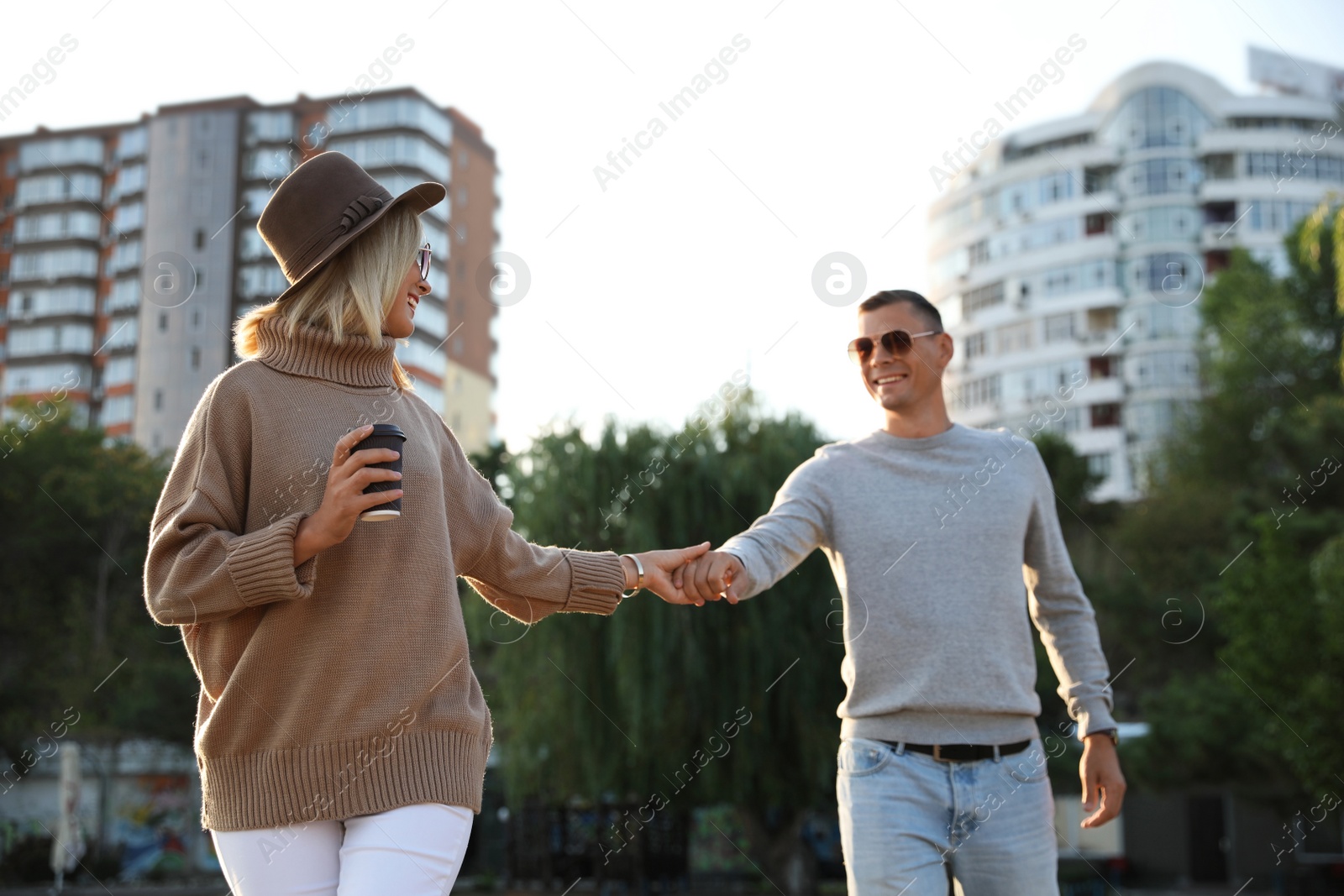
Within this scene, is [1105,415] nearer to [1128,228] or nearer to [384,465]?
[1128,228]

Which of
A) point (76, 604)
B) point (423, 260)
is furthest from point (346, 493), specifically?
point (76, 604)

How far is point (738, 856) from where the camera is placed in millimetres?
27672

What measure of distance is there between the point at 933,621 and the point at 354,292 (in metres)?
1.74

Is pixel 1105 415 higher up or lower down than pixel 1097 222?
lower down

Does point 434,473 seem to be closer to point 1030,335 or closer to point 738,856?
point 738,856

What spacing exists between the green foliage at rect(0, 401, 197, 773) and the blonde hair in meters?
27.1

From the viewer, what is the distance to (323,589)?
2363 millimetres

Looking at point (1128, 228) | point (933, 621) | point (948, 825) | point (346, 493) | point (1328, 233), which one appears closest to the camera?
point (346, 493)

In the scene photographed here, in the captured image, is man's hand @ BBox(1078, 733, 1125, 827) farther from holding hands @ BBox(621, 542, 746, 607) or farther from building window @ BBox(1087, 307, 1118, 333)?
building window @ BBox(1087, 307, 1118, 333)

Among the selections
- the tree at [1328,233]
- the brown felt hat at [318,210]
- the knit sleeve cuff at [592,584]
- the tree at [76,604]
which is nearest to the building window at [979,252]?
the tree at [76,604]

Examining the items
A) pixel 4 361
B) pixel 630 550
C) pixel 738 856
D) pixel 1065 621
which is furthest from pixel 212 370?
pixel 1065 621

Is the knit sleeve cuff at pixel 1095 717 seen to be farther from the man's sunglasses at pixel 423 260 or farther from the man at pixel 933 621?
the man's sunglasses at pixel 423 260

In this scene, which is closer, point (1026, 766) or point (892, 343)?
point (1026, 766)

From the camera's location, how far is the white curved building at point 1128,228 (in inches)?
2356
